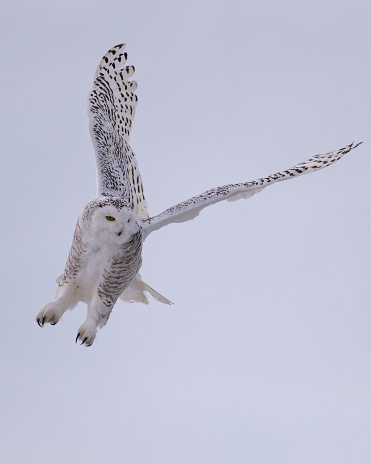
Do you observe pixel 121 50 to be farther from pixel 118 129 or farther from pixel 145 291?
pixel 145 291

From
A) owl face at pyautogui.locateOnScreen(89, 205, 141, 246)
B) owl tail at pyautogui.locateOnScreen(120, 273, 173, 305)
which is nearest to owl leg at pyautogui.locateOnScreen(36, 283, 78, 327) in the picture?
owl face at pyautogui.locateOnScreen(89, 205, 141, 246)

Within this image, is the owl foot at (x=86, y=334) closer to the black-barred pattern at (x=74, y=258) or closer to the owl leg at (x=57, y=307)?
the owl leg at (x=57, y=307)

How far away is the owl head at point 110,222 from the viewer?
7938 millimetres

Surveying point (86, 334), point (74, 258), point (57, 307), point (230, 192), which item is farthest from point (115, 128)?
point (86, 334)

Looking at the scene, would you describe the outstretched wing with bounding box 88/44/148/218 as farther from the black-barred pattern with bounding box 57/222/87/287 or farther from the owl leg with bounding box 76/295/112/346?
the owl leg with bounding box 76/295/112/346

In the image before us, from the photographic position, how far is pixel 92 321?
823 centimetres

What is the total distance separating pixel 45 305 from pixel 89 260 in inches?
22.5

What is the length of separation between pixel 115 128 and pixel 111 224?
279 cm

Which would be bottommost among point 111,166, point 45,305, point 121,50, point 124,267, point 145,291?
point 45,305

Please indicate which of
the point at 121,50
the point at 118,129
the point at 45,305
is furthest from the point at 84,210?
the point at 121,50

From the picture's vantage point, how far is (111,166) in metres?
9.52

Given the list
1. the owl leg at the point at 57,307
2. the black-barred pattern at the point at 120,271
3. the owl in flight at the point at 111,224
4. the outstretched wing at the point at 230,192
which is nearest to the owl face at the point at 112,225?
the owl in flight at the point at 111,224

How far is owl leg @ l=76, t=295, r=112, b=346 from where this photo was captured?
8.09 m

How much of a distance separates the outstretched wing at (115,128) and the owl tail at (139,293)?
0.91m
